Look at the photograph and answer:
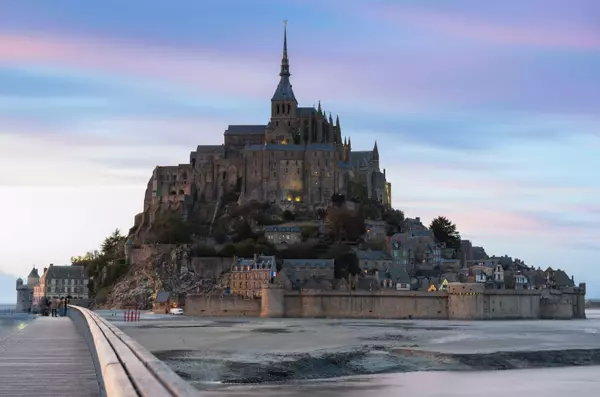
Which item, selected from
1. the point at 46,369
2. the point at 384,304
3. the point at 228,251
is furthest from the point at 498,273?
the point at 46,369

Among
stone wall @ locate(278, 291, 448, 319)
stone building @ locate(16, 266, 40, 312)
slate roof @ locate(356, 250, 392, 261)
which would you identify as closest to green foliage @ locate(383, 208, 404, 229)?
slate roof @ locate(356, 250, 392, 261)

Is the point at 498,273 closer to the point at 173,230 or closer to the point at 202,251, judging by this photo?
the point at 202,251

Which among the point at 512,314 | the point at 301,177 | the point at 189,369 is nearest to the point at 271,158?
the point at 301,177

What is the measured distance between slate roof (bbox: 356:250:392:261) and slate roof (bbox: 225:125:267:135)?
35757mm

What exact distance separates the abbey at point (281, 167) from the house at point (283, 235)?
9309 mm

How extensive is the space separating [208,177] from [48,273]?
28.5 m

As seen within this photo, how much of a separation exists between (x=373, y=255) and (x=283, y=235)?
1298 centimetres

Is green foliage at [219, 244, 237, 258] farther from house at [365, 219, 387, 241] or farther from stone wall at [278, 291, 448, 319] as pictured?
house at [365, 219, 387, 241]

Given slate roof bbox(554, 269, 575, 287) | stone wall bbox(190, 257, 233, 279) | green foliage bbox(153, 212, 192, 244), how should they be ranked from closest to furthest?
stone wall bbox(190, 257, 233, 279) → green foliage bbox(153, 212, 192, 244) → slate roof bbox(554, 269, 575, 287)

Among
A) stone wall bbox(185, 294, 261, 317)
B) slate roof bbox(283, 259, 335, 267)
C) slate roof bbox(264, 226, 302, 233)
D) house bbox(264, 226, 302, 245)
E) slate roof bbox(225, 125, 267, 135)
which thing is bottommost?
stone wall bbox(185, 294, 261, 317)

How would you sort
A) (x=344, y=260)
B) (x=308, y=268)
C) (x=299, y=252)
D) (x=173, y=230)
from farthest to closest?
1. (x=173, y=230)
2. (x=299, y=252)
3. (x=344, y=260)
4. (x=308, y=268)

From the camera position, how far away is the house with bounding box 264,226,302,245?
4624 inches

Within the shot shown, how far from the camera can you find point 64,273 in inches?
5128

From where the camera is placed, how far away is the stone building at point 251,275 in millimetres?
105375
